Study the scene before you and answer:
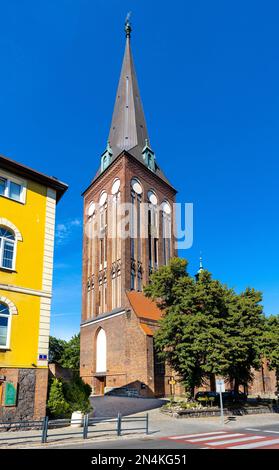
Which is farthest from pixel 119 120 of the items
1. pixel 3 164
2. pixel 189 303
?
pixel 3 164

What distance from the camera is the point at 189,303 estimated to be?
2580 cm

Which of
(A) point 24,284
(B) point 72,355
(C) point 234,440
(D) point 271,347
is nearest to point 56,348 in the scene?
(B) point 72,355

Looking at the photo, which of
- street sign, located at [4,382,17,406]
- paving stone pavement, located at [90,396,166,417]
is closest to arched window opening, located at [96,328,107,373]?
paving stone pavement, located at [90,396,166,417]

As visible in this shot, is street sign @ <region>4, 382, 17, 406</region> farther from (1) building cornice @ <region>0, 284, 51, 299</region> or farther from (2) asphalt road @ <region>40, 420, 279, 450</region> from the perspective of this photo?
(2) asphalt road @ <region>40, 420, 279, 450</region>

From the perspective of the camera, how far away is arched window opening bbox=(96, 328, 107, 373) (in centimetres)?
3966

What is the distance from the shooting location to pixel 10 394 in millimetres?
14578

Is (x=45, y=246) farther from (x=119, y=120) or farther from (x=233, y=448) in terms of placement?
(x=119, y=120)

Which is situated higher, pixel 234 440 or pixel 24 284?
pixel 24 284

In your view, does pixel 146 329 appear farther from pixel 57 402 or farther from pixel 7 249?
pixel 7 249

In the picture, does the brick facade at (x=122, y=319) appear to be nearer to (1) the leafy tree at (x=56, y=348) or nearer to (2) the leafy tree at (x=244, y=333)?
(2) the leafy tree at (x=244, y=333)

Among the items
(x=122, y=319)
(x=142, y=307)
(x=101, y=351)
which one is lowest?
(x=101, y=351)

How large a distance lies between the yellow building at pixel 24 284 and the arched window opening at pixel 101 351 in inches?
968

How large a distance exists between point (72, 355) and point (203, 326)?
1632 inches
